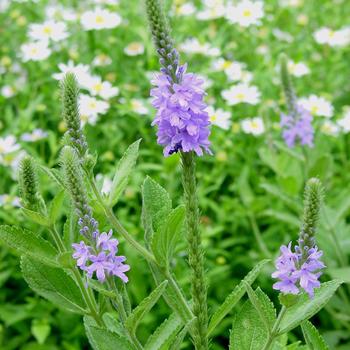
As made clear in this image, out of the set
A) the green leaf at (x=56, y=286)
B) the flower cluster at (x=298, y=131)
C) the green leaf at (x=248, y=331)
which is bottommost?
the flower cluster at (x=298, y=131)

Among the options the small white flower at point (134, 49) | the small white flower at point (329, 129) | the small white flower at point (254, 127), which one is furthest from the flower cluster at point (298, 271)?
the small white flower at point (134, 49)

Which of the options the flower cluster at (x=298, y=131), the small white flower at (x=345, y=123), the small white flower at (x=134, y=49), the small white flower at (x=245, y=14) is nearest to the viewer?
the flower cluster at (x=298, y=131)

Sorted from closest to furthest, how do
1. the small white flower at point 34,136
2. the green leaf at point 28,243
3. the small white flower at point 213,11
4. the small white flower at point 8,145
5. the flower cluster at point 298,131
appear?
the green leaf at point 28,243 → the flower cluster at point 298,131 → the small white flower at point 8,145 → the small white flower at point 34,136 → the small white flower at point 213,11

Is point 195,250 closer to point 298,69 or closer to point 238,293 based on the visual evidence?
point 238,293

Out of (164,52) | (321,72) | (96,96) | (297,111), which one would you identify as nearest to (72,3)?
(96,96)

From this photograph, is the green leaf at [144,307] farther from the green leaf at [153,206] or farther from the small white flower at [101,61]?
the small white flower at [101,61]

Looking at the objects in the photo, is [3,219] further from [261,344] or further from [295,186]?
[261,344]

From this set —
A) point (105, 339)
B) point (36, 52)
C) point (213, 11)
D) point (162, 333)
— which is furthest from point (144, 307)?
point (213, 11)
